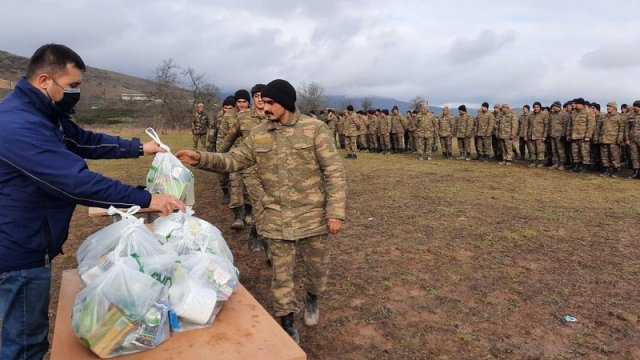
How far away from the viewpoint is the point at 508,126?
14891 millimetres

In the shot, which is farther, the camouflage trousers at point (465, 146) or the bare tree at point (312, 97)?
the bare tree at point (312, 97)

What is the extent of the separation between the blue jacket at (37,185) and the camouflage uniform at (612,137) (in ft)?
43.2

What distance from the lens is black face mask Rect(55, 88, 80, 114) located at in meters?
2.40

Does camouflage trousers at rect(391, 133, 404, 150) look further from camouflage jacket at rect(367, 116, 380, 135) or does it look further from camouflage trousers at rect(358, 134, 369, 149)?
camouflage trousers at rect(358, 134, 369, 149)

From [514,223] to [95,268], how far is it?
21.2ft

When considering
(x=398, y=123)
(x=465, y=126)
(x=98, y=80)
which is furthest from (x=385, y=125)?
(x=98, y=80)

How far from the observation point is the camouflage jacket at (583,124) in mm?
12500

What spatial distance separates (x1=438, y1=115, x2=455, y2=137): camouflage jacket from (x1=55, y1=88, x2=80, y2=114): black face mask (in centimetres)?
1582

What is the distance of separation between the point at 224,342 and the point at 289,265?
1463 millimetres

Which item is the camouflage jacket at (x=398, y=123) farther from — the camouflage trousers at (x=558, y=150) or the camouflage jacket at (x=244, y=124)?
the camouflage jacket at (x=244, y=124)

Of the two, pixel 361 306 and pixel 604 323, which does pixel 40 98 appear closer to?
pixel 361 306

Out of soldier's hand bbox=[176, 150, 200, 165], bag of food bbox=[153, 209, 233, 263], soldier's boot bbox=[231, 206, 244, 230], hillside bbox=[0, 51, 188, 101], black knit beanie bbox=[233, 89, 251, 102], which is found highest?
hillside bbox=[0, 51, 188, 101]

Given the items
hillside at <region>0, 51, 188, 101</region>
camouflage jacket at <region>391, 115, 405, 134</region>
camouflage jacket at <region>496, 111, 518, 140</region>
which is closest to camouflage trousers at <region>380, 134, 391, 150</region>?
camouflage jacket at <region>391, 115, 405, 134</region>

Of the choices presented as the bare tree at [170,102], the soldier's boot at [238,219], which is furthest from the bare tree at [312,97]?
the soldier's boot at [238,219]
